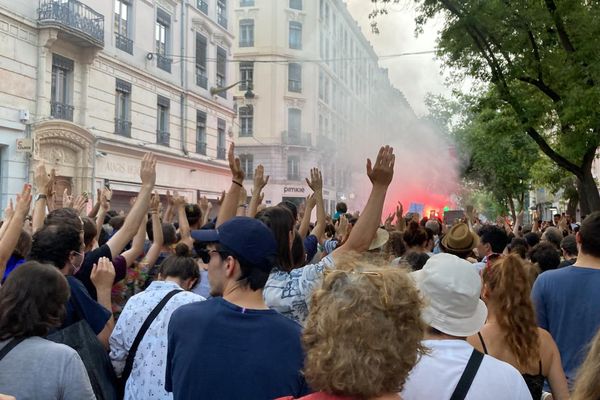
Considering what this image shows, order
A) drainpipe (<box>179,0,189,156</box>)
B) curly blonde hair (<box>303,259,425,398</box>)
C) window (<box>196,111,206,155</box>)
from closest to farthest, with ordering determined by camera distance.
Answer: curly blonde hair (<box>303,259,425,398</box>), drainpipe (<box>179,0,189,156</box>), window (<box>196,111,206,155</box>)

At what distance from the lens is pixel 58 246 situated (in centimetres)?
333

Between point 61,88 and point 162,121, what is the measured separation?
5.63 meters

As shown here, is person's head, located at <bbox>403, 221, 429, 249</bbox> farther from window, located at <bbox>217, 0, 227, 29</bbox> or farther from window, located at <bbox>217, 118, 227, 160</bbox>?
window, located at <bbox>217, 0, 227, 29</bbox>

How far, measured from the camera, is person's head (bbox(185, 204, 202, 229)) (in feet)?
20.7

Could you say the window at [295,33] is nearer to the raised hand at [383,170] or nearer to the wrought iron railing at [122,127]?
the wrought iron railing at [122,127]

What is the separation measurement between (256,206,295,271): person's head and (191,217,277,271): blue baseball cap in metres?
0.59

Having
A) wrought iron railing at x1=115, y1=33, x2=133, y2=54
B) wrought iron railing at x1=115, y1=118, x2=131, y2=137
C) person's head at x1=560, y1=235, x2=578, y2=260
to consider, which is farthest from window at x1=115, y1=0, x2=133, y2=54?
person's head at x1=560, y1=235, x2=578, y2=260

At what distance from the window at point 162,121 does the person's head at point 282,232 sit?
1878 cm

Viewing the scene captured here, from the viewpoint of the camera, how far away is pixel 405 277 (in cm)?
192

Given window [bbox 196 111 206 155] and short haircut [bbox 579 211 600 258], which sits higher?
window [bbox 196 111 206 155]

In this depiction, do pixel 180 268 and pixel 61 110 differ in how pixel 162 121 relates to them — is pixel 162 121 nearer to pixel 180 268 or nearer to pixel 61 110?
pixel 61 110

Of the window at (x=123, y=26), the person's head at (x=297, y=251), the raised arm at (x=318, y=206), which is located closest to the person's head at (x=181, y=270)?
the person's head at (x=297, y=251)

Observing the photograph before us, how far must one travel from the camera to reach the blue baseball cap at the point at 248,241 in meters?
2.49

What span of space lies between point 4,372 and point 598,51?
1214cm
